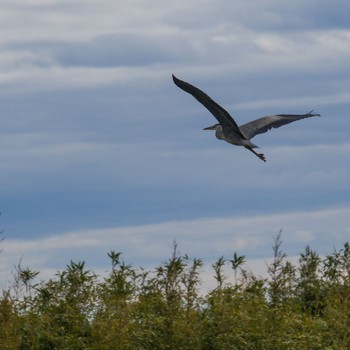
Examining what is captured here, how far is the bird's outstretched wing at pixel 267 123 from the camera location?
533 inches

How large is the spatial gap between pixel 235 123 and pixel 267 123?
1.46 metres

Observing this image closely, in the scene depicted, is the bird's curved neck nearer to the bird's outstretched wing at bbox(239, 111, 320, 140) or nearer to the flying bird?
the flying bird

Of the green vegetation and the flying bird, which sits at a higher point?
the flying bird

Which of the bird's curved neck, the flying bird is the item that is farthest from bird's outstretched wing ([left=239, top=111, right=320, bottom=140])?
the bird's curved neck

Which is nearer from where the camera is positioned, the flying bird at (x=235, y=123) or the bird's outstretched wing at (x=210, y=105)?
the bird's outstretched wing at (x=210, y=105)

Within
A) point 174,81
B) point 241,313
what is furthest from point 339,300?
point 174,81

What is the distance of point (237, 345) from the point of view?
10.6m

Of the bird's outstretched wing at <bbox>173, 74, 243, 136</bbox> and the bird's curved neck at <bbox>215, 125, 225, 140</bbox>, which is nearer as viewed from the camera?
the bird's outstretched wing at <bbox>173, 74, 243, 136</bbox>

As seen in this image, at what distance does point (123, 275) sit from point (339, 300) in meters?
2.63

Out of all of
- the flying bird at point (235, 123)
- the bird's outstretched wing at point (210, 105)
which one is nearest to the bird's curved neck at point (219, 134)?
the flying bird at point (235, 123)

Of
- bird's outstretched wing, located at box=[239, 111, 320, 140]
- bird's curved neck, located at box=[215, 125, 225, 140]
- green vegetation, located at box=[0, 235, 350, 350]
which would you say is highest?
bird's outstretched wing, located at box=[239, 111, 320, 140]

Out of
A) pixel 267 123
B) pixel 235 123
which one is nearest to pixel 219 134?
pixel 235 123

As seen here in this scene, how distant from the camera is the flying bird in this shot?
11.2 meters

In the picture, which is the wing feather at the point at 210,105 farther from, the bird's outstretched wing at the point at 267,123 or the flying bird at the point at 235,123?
the bird's outstretched wing at the point at 267,123
